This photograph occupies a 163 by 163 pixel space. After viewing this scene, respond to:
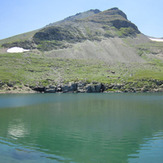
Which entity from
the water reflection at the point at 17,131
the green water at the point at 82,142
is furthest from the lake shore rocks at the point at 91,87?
the water reflection at the point at 17,131

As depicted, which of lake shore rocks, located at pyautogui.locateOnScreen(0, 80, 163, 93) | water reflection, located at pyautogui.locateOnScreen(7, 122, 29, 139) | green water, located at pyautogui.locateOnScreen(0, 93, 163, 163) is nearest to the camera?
green water, located at pyautogui.locateOnScreen(0, 93, 163, 163)

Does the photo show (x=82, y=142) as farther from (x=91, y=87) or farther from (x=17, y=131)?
(x=91, y=87)

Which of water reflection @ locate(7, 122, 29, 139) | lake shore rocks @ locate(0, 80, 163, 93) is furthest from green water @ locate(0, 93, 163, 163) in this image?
lake shore rocks @ locate(0, 80, 163, 93)

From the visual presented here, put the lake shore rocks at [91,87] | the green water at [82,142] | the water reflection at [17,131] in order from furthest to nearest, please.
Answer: the lake shore rocks at [91,87], the water reflection at [17,131], the green water at [82,142]

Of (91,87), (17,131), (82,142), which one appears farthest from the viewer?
(91,87)

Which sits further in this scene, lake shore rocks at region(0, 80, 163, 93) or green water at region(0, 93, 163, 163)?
lake shore rocks at region(0, 80, 163, 93)

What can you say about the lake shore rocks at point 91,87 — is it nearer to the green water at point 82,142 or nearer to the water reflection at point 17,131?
the green water at point 82,142

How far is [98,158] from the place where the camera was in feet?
68.9

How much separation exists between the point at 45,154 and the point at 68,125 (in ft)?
48.6

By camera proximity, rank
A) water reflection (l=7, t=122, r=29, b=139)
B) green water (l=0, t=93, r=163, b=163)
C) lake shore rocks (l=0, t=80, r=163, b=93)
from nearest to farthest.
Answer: green water (l=0, t=93, r=163, b=163)
water reflection (l=7, t=122, r=29, b=139)
lake shore rocks (l=0, t=80, r=163, b=93)

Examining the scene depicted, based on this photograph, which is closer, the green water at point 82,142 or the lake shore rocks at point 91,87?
the green water at point 82,142

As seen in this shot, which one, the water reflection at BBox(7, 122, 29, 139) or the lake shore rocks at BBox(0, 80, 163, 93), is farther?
the lake shore rocks at BBox(0, 80, 163, 93)

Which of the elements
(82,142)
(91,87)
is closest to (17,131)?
(82,142)

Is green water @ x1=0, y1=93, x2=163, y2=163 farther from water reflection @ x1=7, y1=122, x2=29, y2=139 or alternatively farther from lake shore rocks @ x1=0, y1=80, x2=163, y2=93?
lake shore rocks @ x1=0, y1=80, x2=163, y2=93
